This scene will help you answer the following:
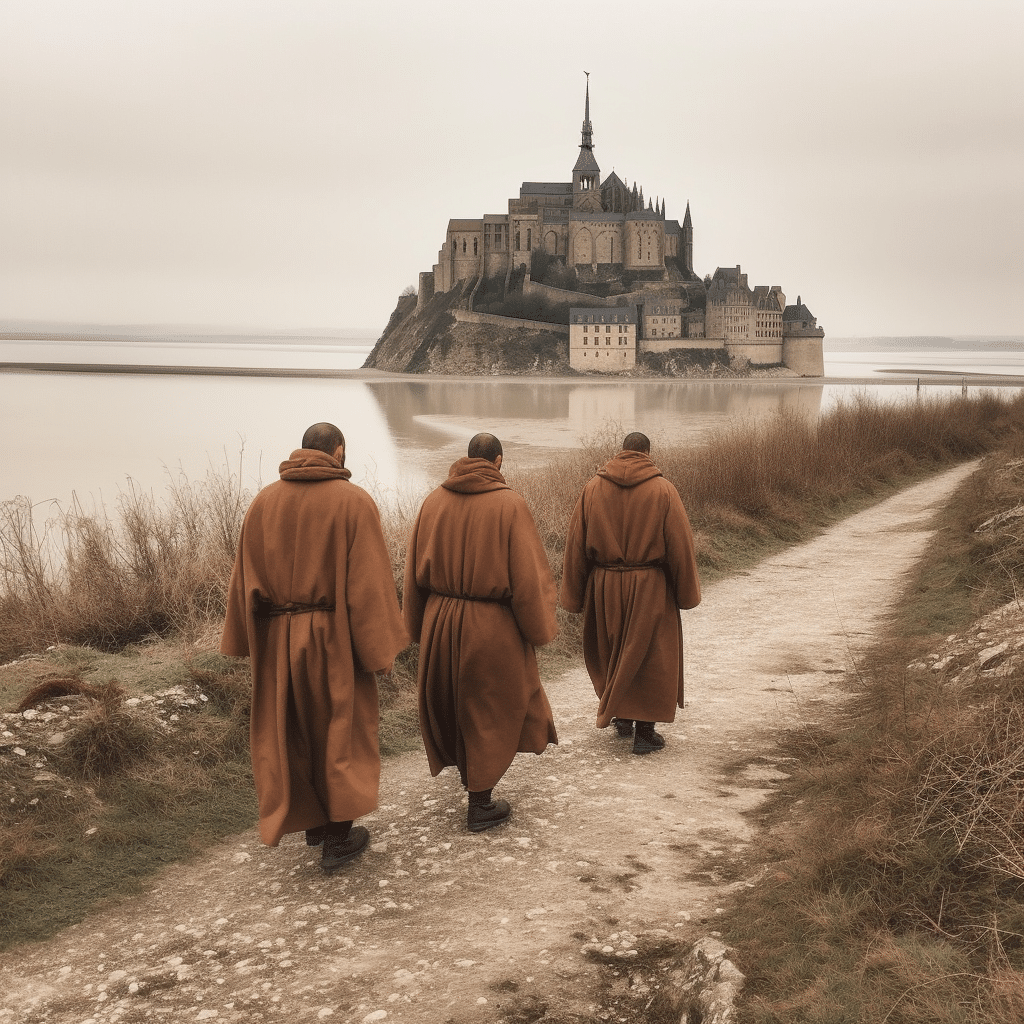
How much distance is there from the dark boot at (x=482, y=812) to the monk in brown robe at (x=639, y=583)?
1.12 m

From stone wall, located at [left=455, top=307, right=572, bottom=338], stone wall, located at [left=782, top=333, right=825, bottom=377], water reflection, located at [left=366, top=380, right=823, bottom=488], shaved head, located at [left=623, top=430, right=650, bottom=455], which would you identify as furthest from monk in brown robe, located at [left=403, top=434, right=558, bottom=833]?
stone wall, located at [left=782, top=333, right=825, bottom=377]

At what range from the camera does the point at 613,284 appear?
91188 mm

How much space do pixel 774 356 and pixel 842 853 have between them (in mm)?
90453

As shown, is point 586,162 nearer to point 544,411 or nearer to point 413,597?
point 544,411

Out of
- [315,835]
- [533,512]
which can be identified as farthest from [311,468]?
[533,512]

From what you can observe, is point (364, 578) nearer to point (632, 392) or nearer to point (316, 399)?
point (316, 399)

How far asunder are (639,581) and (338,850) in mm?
2276

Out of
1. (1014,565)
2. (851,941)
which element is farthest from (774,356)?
(851,941)

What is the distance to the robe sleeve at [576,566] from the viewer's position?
19.5ft

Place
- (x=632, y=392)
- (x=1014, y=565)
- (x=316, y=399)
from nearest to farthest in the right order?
(x=1014, y=565) → (x=316, y=399) → (x=632, y=392)

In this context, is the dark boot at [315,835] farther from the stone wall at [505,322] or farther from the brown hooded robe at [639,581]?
the stone wall at [505,322]

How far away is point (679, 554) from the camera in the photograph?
5.76 metres

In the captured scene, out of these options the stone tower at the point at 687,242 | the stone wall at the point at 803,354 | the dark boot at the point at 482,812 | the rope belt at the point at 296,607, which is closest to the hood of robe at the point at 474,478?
the rope belt at the point at 296,607

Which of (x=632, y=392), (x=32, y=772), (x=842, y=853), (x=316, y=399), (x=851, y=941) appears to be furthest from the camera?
(x=632, y=392)
